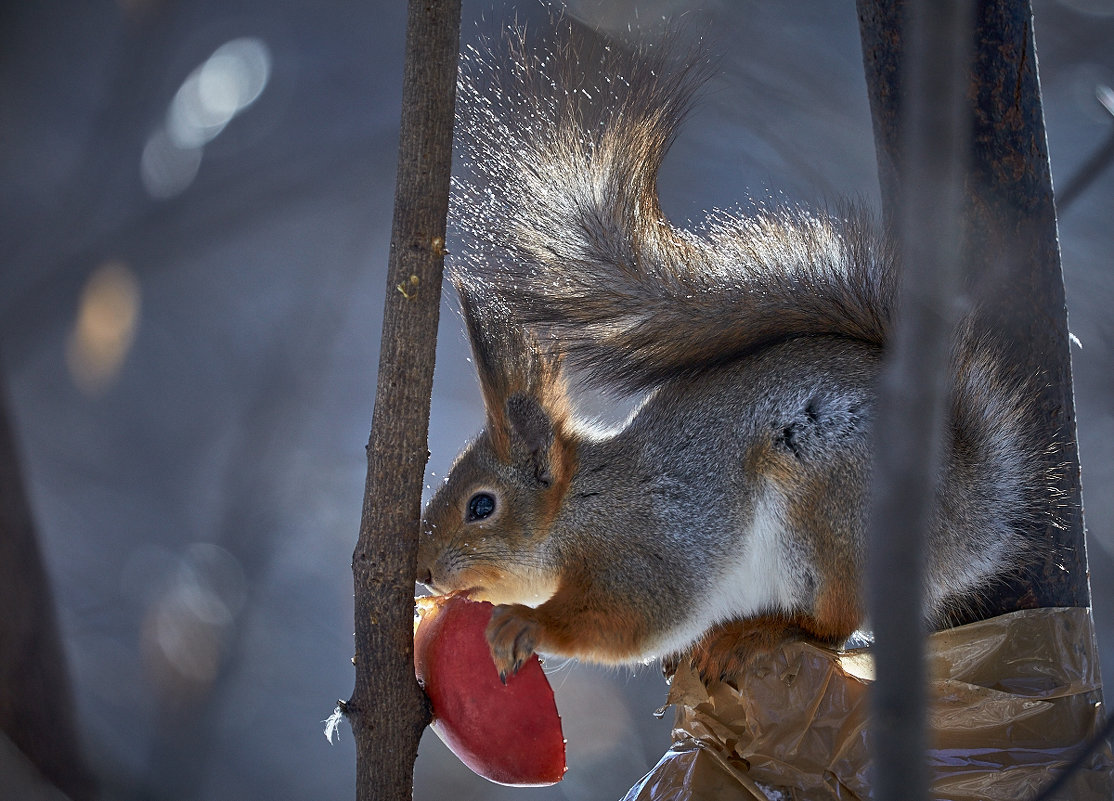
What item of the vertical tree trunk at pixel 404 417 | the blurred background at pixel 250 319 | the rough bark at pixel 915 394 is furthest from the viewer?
the blurred background at pixel 250 319

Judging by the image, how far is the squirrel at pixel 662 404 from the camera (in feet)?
4.88

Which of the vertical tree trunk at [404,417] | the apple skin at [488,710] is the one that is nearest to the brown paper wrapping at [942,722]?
the apple skin at [488,710]

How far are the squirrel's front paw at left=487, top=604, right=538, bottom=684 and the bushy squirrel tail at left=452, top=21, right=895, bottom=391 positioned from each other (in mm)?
558

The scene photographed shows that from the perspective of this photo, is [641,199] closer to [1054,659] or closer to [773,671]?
[773,671]

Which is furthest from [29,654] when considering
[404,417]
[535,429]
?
[404,417]

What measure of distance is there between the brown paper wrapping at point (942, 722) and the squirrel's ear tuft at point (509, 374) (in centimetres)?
59

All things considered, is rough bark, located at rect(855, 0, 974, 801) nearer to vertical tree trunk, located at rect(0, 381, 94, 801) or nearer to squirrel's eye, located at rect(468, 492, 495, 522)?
squirrel's eye, located at rect(468, 492, 495, 522)

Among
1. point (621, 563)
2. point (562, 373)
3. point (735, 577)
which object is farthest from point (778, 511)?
point (562, 373)

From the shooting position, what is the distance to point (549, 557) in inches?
68.2

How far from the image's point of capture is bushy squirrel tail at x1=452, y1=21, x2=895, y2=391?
1.50m

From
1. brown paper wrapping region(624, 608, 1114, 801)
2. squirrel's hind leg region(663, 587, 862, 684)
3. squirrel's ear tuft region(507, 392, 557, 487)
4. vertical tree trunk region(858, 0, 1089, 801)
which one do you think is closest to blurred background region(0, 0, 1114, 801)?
squirrel's ear tuft region(507, 392, 557, 487)

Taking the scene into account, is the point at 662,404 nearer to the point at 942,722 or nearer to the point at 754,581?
the point at 754,581

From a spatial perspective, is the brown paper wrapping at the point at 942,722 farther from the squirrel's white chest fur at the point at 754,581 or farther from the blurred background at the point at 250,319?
the blurred background at the point at 250,319

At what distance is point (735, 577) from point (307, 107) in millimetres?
3241
